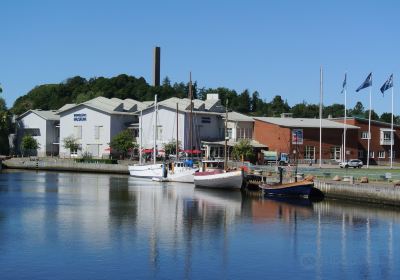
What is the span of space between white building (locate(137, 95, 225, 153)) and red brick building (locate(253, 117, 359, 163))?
782cm

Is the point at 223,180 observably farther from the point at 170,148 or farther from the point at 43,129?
the point at 43,129

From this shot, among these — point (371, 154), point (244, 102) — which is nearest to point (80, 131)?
point (371, 154)

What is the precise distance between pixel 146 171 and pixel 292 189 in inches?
1260

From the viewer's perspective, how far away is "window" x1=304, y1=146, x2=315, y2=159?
101 m

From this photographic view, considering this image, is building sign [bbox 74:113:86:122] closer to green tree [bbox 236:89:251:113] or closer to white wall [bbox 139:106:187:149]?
white wall [bbox 139:106:187:149]

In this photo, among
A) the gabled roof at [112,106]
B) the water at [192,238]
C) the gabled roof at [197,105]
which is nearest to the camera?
the water at [192,238]

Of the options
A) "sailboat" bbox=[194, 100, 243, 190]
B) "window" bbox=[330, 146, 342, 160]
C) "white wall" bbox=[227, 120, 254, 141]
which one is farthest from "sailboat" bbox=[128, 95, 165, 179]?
"window" bbox=[330, 146, 342, 160]

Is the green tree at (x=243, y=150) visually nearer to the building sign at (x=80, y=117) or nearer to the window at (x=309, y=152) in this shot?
the window at (x=309, y=152)

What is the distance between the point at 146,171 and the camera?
9125 cm

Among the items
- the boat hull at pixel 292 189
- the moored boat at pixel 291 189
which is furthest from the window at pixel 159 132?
the boat hull at pixel 292 189

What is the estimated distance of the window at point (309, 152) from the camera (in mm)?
101250

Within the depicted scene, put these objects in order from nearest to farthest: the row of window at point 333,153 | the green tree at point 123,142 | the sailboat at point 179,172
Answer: the sailboat at point 179,172 → the row of window at point 333,153 → the green tree at point 123,142

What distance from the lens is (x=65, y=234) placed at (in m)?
40.4

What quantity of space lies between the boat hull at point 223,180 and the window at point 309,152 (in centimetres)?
3017
